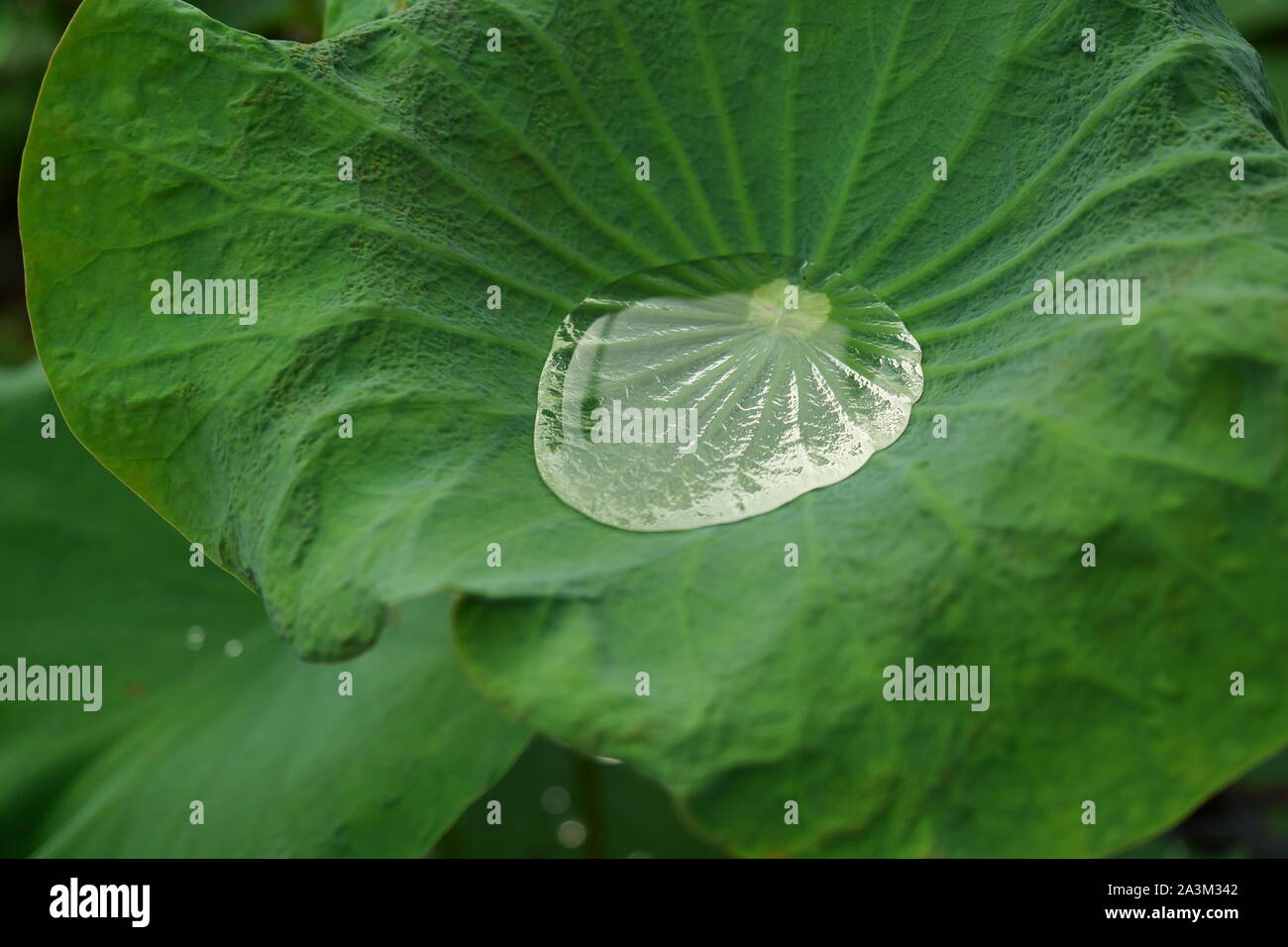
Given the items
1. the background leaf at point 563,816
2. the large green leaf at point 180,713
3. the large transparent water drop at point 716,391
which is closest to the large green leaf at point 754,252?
the large transparent water drop at point 716,391

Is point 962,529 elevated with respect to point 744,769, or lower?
elevated

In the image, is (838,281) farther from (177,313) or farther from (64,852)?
(64,852)

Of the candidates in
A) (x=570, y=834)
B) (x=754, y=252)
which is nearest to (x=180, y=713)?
(x=570, y=834)

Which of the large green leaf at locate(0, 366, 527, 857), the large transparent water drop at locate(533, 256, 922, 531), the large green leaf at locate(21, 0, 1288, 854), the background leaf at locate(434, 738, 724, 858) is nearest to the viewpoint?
the large green leaf at locate(21, 0, 1288, 854)

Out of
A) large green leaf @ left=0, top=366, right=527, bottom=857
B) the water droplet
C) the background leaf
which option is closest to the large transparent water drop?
large green leaf @ left=0, top=366, right=527, bottom=857

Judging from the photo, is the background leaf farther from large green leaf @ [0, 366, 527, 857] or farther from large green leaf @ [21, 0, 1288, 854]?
large green leaf @ [21, 0, 1288, 854]

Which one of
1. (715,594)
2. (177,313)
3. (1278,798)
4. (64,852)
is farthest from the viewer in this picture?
(1278,798)

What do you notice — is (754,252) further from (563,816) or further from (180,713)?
(563,816)

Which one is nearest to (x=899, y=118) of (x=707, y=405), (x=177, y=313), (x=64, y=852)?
(x=707, y=405)
